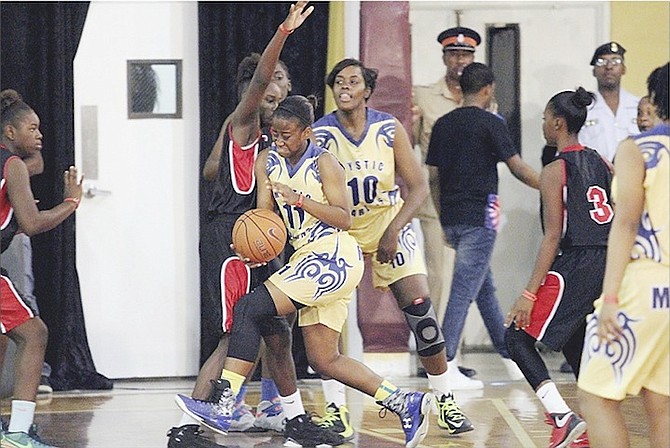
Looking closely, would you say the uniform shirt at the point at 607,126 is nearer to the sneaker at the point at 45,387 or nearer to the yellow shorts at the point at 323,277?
the yellow shorts at the point at 323,277

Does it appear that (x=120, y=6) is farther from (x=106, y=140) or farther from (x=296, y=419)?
(x=296, y=419)

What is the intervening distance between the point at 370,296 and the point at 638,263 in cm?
452

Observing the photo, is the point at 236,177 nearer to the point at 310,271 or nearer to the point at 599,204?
the point at 310,271

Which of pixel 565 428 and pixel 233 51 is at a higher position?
pixel 233 51

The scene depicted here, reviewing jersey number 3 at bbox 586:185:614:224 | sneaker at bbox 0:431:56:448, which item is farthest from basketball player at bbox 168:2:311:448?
jersey number 3 at bbox 586:185:614:224

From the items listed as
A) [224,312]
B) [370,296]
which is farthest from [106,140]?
[224,312]

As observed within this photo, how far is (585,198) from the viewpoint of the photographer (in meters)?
5.66

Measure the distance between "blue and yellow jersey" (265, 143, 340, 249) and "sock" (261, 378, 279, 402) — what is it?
1.23 metres

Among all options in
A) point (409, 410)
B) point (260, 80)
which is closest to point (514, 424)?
point (409, 410)

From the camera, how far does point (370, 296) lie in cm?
859

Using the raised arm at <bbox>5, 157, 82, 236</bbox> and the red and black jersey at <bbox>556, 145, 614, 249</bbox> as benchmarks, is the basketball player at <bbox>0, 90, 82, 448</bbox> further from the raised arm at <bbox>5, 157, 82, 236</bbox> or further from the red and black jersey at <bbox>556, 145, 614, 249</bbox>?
the red and black jersey at <bbox>556, 145, 614, 249</bbox>

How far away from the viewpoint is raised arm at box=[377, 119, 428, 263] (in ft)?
20.7

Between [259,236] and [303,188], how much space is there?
32 cm

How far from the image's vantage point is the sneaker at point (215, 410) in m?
5.53
